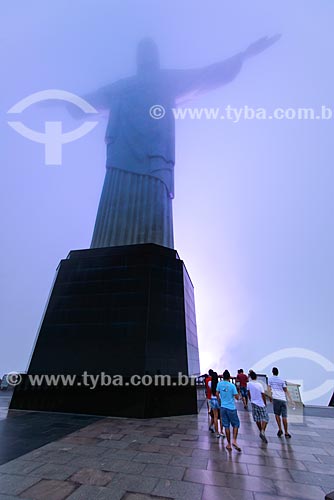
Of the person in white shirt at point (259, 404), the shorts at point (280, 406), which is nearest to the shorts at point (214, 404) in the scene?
the person in white shirt at point (259, 404)

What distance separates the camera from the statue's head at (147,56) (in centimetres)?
2705

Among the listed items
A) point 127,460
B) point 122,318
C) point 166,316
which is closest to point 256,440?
point 127,460

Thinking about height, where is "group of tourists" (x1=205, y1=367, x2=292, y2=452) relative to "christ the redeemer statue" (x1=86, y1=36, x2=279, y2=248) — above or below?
below

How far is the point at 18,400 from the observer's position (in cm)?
1205

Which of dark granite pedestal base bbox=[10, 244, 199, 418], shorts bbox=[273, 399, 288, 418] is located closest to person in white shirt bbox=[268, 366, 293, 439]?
shorts bbox=[273, 399, 288, 418]

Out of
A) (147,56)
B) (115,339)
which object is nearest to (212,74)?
(147,56)

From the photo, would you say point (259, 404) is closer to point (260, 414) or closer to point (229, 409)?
point (260, 414)

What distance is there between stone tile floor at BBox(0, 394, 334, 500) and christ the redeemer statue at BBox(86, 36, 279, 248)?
12.9 metres

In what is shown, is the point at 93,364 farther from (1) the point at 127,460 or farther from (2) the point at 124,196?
(2) the point at 124,196

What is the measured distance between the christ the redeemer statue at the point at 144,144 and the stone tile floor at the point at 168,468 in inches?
507

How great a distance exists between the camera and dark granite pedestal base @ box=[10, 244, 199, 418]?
1142 cm

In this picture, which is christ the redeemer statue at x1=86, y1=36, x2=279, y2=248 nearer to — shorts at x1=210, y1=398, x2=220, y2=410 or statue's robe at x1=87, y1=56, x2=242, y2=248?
statue's robe at x1=87, y1=56, x2=242, y2=248

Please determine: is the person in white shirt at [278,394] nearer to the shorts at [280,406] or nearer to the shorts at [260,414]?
the shorts at [280,406]

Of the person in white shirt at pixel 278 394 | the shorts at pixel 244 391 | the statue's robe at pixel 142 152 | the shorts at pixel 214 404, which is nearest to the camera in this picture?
the person in white shirt at pixel 278 394
